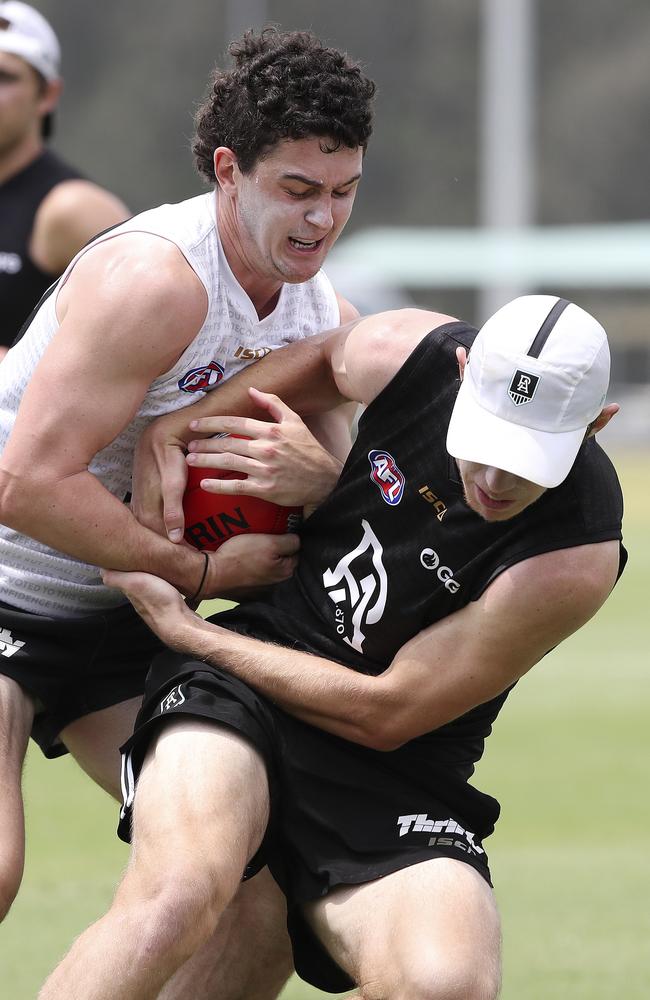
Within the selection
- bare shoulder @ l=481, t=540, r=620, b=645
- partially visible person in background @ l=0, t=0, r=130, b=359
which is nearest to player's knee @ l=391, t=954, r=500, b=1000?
bare shoulder @ l=481, t=540, r=620, b=645

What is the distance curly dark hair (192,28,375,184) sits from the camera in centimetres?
Result: 425

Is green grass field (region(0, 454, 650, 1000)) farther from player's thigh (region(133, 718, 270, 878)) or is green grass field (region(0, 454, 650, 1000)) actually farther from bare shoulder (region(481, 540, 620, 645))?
bare shoulder (region(481, 540, 620, 645))

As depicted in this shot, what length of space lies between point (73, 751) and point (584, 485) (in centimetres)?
178

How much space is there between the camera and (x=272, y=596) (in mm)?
4645

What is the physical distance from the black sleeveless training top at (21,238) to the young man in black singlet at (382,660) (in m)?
2.24

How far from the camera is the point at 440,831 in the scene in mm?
4344

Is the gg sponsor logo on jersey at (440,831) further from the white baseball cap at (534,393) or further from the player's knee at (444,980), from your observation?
the white baseball cap at (534,393)

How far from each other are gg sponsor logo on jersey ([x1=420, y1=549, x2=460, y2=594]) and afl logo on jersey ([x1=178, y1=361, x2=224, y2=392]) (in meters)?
0.77

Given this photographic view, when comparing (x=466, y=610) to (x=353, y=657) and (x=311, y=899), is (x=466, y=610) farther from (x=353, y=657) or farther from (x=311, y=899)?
(x=311, y=899)

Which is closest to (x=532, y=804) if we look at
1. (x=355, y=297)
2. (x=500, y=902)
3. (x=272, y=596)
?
(x=500, y=902)

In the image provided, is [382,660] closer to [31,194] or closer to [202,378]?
[202,378]

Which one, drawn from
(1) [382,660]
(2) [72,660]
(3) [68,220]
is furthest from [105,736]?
(3) [68,220]

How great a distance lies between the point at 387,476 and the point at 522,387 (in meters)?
0.60

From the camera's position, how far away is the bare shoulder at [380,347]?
169 inches
